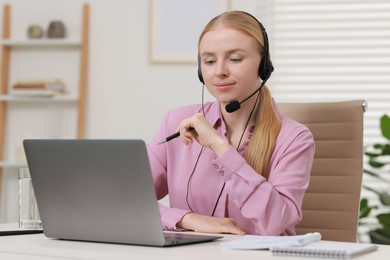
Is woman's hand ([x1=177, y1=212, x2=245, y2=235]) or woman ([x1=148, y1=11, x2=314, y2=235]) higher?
woman ([x1=148, y1=11, x2=314, y2=235])

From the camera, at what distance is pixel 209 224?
1.75 m

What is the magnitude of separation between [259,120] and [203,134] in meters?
0.27

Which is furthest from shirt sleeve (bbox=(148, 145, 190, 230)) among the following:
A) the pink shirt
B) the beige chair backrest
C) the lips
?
the beige chair backrest

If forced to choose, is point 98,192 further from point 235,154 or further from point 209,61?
point 209,61

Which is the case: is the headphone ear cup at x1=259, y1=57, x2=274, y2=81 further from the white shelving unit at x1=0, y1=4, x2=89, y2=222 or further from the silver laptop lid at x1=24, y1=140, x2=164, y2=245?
the white shelving unit at x1=0, y1=4, x2=89, y2=222

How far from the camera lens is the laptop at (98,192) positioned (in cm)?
138

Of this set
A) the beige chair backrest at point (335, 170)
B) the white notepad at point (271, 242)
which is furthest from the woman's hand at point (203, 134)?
the beige chair backrest at point (335, 170)

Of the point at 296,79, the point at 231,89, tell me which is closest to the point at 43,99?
the point at 296,79

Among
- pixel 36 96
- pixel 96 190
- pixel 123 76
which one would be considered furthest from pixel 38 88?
pixel 96 190

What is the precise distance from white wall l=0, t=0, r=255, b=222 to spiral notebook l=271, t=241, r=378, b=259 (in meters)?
2.82

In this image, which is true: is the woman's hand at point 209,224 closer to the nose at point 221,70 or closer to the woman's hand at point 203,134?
the woman's hand at point 203,134

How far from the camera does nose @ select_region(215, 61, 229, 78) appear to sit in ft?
6.23

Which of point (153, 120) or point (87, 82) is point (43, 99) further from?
point (153, 120)

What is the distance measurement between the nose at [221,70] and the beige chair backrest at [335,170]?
46cm
